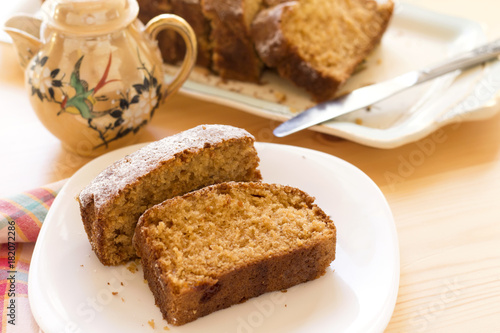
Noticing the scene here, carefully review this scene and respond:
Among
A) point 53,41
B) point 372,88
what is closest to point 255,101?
point 372,88

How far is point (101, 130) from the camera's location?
6.77 ft

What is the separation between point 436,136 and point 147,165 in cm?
126

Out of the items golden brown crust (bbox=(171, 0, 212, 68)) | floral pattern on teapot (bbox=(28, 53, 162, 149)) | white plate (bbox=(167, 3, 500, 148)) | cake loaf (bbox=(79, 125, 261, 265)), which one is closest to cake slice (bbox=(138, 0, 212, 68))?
golden brown crust (bbox=(171, 0, 212, 68))

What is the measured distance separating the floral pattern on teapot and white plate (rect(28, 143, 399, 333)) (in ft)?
0.92

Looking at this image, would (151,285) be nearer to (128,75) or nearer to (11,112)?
(128,75)

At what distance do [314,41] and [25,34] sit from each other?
45.4 inches

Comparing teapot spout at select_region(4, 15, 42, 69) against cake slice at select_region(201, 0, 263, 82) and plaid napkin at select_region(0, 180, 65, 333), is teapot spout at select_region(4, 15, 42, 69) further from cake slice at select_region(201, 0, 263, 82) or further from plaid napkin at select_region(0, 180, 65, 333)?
cake slice at select_region(201, 0, 263, 82)

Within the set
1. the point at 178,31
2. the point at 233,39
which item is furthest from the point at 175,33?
the point at 178,31

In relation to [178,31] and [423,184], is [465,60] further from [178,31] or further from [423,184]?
[178,31]

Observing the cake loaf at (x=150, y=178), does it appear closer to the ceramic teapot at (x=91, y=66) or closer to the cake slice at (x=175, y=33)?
the ceramic teapot at (x=91, y=66)

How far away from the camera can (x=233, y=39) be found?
8.02ft

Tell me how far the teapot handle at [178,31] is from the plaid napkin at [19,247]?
0.60 meters

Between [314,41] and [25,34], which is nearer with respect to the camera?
[25,34]

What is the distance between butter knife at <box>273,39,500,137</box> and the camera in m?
2.18
